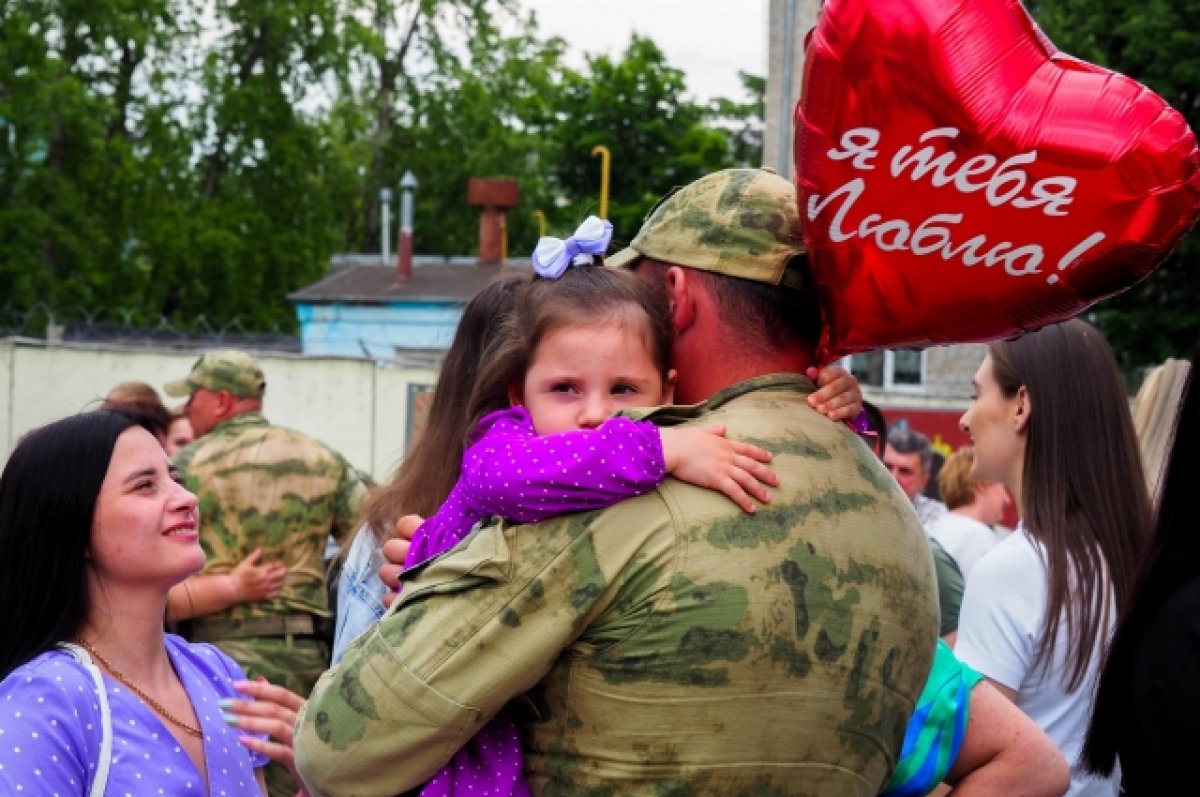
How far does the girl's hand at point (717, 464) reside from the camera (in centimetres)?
238

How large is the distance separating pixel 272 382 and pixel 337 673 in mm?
15089

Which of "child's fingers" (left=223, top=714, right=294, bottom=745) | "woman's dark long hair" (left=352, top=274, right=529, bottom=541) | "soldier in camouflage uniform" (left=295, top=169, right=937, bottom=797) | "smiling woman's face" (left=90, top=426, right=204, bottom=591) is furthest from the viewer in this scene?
"woman's dark long hair" (left=352, top=274, right=529, bottom=541)

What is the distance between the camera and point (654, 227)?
9.00 ft

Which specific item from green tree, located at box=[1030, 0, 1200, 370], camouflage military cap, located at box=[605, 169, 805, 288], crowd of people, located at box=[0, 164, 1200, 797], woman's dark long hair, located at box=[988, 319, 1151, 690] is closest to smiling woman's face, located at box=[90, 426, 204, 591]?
crowd of people, located at box=[0, 164, 1200, 797]

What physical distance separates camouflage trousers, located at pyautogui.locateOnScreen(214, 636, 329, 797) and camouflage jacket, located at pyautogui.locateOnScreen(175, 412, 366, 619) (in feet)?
0.40

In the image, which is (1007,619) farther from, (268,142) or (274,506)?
(268,142)

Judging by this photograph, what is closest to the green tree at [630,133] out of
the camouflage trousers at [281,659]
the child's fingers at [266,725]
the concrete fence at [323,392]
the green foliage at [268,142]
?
the green foliage at [268,142]

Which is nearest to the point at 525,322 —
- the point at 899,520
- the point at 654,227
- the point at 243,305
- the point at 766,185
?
the point at 654,227

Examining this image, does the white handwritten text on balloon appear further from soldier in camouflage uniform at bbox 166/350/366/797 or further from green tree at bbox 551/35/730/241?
green tree at bbox 551/35/730/241

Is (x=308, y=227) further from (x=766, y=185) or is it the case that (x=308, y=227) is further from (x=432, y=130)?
(x=766, y=185)

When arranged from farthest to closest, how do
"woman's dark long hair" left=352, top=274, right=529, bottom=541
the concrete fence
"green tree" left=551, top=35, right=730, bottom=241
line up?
"green tree" left=551, top=35, right=730, bottom=241, the concrete fence, "woman's dark long hair" left=352, top=274, right=529, bottom=541

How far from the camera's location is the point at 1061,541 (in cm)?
410

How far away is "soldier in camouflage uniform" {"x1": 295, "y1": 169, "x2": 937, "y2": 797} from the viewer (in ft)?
7.60

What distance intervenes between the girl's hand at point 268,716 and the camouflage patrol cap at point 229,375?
477 centimetres
